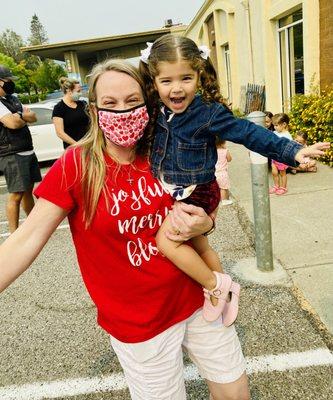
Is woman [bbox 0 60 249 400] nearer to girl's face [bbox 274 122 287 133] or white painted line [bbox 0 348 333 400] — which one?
white painted line [bbox 0 348 333 400]

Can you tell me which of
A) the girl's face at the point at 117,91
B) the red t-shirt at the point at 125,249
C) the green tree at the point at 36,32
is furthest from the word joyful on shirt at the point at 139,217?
the green tree at the point at 36,32

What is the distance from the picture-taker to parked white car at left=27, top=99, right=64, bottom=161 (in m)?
9.65

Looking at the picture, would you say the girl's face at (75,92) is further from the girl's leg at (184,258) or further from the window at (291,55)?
the window at (291,55)

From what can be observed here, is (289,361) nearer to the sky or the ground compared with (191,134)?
nearer to the ground

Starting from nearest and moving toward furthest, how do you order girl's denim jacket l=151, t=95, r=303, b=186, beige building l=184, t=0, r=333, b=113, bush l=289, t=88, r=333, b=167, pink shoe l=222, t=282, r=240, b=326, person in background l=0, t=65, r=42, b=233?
girl's denim jacket l=151, t=95, r=303, b=186
pink shoe l=222, t=282, r=240, b=326
person in background l=0, t=65, r=42, b=233
bush l=289, t=88, r=333, b=167
beige building l=184, t=0, r=333, b=113

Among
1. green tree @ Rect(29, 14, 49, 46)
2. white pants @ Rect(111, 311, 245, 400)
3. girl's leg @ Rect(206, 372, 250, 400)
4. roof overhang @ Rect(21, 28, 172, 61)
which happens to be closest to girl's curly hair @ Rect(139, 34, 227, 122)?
white pants @ Rect(111, 311, 245, 400)

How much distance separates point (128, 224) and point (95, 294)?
0.35m

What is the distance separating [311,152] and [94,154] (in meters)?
0.82

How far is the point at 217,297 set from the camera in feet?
5.73

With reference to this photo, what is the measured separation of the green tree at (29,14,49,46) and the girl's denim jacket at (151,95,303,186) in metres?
100

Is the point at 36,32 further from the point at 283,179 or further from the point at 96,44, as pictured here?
the point at 283,179

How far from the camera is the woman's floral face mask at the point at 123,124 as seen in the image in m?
1.51

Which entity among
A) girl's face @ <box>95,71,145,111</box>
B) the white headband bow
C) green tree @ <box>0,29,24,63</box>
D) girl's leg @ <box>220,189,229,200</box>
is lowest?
girl's leg @ <box>220,189,229,200</box>

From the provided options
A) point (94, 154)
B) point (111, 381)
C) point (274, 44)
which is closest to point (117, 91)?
point (94, 154)
